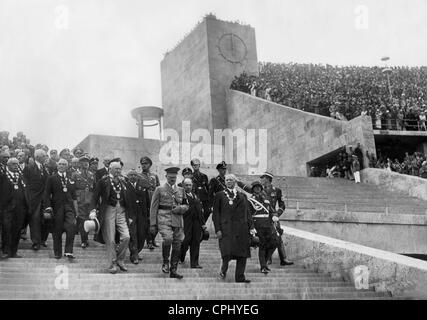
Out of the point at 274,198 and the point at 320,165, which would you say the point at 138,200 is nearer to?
the point at 274,198

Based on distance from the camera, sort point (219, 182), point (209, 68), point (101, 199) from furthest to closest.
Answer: point (209, 68) < point (219, 182) < point (101, 199)

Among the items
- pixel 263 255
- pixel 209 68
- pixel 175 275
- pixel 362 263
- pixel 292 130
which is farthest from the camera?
pixel 209 68

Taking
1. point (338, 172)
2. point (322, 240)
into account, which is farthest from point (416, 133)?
point (322, 240)

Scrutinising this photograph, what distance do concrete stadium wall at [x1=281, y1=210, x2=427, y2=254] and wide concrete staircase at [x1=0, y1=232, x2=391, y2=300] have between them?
4.57 m

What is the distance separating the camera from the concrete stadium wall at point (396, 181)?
16516 millimetres

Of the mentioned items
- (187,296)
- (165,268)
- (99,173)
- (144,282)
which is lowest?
(187,296)

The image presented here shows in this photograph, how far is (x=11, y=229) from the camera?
8.34 m

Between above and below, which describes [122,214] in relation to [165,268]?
above

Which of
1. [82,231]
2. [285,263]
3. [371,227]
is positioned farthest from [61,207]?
[371,227]

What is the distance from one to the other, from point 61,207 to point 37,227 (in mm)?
556

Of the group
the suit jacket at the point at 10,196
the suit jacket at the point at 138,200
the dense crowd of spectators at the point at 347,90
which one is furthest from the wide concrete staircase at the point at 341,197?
the suit jacket at the point at 10,196

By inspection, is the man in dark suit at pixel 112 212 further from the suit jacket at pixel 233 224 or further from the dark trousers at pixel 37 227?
the suit jacket at pixel 233 224

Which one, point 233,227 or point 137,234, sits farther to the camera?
point 137,234

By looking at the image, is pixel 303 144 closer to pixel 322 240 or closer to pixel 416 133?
pixel 416 133
